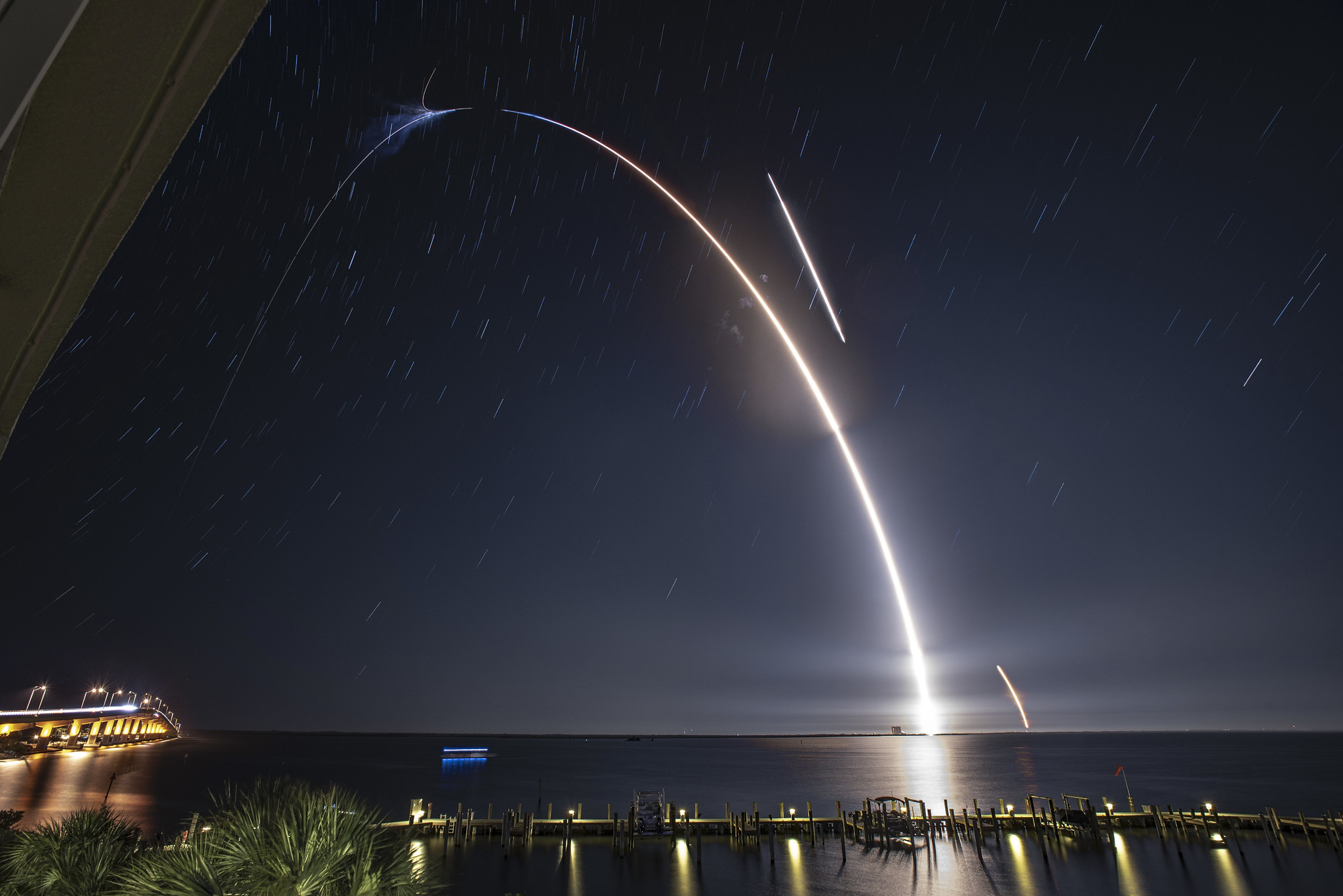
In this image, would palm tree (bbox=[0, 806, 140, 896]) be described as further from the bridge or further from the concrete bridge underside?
the concrete bridge underside

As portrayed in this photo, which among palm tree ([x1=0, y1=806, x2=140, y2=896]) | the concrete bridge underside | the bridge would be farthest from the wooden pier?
the concrete bridge underside

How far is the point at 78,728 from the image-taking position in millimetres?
128125

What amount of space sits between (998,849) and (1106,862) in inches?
220

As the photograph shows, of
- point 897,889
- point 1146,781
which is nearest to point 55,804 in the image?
point 897,889

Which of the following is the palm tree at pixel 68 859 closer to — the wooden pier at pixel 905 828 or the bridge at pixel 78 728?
the wooden pier at pixel 905 828

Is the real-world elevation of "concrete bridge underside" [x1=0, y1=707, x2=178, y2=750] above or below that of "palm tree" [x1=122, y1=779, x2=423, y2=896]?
above

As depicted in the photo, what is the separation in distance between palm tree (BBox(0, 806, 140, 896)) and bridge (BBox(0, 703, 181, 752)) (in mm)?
126031

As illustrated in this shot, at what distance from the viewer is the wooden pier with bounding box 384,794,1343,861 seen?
4009 cm

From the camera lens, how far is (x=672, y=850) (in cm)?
3962

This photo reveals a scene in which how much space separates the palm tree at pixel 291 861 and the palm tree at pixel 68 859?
3396mm

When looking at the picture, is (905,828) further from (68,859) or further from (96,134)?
(96,134)

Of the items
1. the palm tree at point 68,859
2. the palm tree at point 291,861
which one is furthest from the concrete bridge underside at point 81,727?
the palm tree at point 291,861

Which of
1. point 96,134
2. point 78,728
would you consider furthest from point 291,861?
point 78,728

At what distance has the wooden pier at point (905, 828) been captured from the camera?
40094mm
